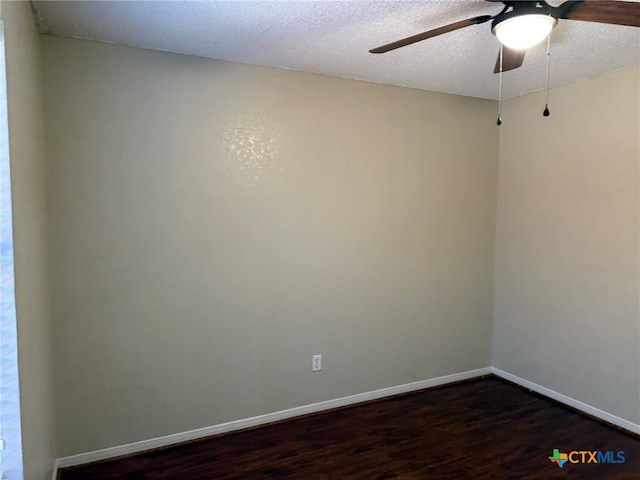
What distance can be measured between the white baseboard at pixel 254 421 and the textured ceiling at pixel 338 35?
2.31 metres

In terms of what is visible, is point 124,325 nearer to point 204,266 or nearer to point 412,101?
point 204,266

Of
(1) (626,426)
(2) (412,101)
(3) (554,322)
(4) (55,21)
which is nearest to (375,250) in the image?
(2) (412,101)

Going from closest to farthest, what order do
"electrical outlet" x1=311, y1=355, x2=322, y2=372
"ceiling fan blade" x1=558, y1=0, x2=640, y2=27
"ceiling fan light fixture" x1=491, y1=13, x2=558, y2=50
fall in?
"ceiling fan blade" x1=558, y1=0, x2=640, y2=27, "ceiling fan light fixture" x1=491, y1=13, x2=558, y2=50, "electrical outlet" x1=311, y1=355, x2=322, y2=372

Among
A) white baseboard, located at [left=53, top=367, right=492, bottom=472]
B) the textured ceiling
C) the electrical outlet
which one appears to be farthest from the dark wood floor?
the textured ceiling

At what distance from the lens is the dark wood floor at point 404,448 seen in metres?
2.42

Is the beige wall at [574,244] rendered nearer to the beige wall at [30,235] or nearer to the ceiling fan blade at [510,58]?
the ceiling fan blade at [510,58]

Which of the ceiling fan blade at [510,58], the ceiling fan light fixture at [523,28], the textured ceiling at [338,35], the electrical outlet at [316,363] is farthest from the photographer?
the electrical outlet at [316,363]

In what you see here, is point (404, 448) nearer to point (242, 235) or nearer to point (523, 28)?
point (242, 235)

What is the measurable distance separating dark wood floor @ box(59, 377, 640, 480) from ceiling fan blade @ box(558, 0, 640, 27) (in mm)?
2260

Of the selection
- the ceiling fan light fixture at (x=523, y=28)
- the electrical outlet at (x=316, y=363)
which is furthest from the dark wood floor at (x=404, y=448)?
the ceiling fan light fixture at (x=523, y=28)

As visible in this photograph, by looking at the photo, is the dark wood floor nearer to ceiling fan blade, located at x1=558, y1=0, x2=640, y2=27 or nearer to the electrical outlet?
the electrical outlet

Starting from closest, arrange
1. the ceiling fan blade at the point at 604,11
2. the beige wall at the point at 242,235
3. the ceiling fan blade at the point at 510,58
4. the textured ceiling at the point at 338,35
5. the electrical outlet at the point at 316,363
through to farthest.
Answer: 1. the ceiling fan blade at the point at 604,11
2. the textured ceiling at the point at 338,35
3. the ceiling fan blade at the point at 510,58
4. the beige wall at the point at 242,235
5. the electrical outlet at the point at 316,363

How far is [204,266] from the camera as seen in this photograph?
2.71 meters

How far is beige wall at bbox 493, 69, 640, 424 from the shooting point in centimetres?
287
